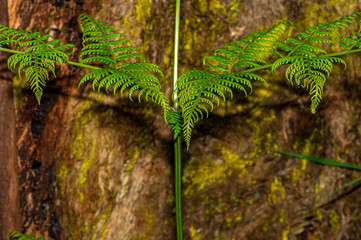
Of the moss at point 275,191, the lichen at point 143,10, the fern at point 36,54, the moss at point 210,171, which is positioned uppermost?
the lichen at point 143,10

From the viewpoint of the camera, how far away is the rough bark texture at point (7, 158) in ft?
5.01

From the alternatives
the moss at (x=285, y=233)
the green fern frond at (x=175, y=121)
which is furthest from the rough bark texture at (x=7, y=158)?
the moss at (x=285, y=233)

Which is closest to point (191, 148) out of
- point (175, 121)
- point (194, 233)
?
point (194, 233)

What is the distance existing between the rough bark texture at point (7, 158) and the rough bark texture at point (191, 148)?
40 mm

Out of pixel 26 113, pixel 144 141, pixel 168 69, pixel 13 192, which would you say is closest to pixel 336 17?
pixel 168 69

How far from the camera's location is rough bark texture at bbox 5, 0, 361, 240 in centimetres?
159

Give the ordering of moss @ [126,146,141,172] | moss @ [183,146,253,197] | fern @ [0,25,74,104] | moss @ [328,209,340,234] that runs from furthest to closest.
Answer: moss @ [328,209,340,234], moss @ [183,146,253,197], moss @ [126,146,141,172], fern @ [0,25,74,104]

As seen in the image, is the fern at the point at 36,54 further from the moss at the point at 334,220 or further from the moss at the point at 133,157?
the moss at the point at 334,220

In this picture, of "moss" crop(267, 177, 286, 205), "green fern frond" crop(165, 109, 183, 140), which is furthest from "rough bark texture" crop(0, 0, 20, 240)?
"moss" crop(267, 177, 286, 205)

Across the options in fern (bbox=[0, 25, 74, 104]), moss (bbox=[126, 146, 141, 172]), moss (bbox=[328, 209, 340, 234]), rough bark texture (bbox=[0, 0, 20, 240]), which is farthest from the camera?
moss (bbox=[328, 209, 340, 234])

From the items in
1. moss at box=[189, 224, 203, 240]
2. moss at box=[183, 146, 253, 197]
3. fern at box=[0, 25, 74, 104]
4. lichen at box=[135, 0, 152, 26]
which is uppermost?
lichen at box=[135, 0, 152, 26]

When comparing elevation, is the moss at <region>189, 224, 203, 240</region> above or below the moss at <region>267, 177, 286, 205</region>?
below

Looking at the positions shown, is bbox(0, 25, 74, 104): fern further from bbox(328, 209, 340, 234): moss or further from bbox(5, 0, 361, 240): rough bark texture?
bbox(328, 209, 340, 234): moss

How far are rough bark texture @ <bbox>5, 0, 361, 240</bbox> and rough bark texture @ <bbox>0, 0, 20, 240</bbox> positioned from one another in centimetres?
4
